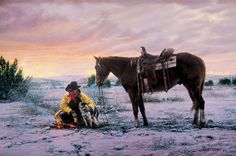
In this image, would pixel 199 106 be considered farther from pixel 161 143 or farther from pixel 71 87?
pixel 71 87

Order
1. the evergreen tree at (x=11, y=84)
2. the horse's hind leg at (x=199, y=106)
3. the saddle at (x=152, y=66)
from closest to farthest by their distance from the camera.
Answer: the horse's hind leg at (x=199, y=106) → the saddle at (x=152, y=66) → the evergreen tree at (x=11, y=84)

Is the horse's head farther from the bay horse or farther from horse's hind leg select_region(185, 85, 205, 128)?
horse's hind leg select_region(185, 85, 205, 128)

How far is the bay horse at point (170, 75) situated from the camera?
21.9ft

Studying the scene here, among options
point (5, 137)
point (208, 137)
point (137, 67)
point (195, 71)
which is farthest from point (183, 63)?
point (5, 137)

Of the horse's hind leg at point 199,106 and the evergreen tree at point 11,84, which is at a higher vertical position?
the evergreen tree at point 11,84

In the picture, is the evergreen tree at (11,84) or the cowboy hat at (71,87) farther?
the evergreen tree at (11,84)

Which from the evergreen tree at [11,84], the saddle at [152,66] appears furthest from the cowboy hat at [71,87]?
the evergreen tree at [11,84]

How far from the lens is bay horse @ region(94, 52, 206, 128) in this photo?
667 cm

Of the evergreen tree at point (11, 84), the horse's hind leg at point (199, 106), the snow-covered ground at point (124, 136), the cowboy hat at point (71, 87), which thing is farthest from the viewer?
the evergreen tree at point (11, 84)

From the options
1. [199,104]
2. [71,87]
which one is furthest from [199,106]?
[71,87]

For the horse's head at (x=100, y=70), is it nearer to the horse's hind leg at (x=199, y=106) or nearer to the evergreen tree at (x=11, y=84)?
the horse's hind leg at (x=199, y=106)

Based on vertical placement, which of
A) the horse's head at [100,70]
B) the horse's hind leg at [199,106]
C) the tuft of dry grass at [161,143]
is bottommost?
the tuft of dry grass at [161,143]

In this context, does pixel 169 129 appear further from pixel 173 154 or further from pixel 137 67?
pixel 173 154

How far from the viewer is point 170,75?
676 centimetres
